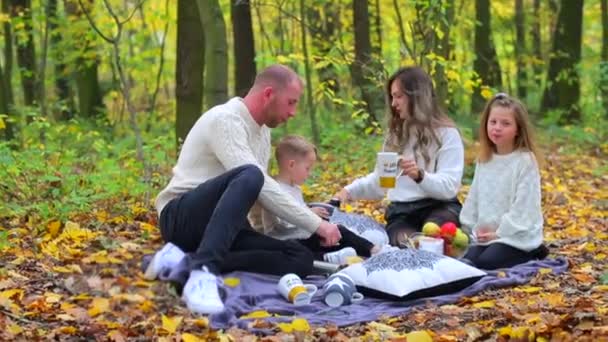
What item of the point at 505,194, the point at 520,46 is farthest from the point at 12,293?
the point at 520,46

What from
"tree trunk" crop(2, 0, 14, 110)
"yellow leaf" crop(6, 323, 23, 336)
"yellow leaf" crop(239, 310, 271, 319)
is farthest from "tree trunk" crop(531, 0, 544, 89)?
"yellow leaf" crop(6, 323, 23, 336)

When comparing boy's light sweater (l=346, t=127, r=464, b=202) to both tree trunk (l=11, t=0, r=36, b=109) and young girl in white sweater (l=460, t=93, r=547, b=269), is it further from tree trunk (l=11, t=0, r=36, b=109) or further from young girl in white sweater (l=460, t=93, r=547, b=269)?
tree trunk (l=11, t=0, r=36, b=109)

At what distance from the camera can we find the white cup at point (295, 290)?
14.5 ft

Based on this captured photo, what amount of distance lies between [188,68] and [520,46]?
1332cm

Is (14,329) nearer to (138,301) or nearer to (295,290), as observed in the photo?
(138,301)

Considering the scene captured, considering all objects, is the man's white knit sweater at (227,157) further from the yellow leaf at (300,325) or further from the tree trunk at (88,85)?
the tree trunk at (88,85)

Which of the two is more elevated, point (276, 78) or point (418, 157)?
point (276, 78)

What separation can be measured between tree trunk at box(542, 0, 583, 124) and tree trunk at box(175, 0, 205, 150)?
9.00 m

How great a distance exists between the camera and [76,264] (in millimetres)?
4395

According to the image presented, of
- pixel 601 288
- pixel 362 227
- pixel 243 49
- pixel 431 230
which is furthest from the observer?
pixel 243 49

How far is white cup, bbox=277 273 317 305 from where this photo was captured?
442cm

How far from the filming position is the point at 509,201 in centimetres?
566

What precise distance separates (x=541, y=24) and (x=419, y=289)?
1958 cm

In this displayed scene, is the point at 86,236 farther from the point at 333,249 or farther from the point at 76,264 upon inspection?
the point at 333,249
